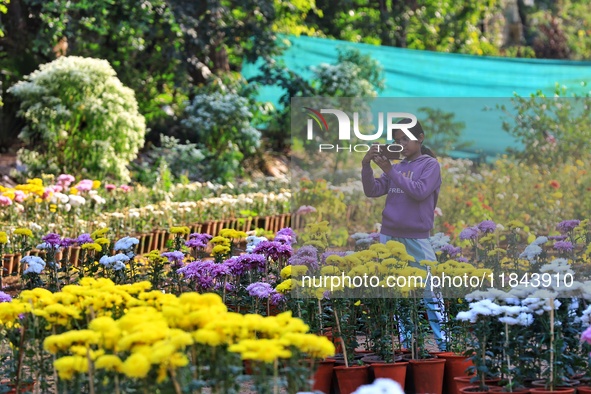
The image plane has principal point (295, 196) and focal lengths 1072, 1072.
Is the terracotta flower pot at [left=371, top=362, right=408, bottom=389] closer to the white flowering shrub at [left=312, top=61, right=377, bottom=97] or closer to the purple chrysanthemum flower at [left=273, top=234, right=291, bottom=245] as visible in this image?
the purple chrysanthemum flower at [left=273, top=234, right=291, bottom=245]

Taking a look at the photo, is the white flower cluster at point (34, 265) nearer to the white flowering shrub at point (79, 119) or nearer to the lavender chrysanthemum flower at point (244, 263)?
the lavender chrysanthemum flower at point (244, 263)

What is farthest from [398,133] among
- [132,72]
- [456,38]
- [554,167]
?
[456,38]

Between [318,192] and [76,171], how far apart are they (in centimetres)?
684

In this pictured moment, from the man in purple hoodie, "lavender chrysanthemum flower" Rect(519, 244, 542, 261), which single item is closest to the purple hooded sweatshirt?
the man in purple hoodie

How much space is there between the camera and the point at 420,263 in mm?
→ 5062

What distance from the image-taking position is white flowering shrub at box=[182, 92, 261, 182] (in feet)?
44.1

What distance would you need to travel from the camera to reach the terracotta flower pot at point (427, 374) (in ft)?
15.8

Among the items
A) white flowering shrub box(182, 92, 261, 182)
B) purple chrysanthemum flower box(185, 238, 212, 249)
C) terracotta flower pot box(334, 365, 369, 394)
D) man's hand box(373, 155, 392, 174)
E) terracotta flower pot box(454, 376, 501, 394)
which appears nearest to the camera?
terracotta flower pot box(454, 376, 501, 394)

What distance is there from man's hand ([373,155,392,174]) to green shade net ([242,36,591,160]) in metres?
8.12

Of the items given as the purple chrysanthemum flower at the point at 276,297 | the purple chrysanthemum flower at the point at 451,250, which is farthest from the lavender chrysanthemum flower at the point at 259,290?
the purple chrysanthemum flower at the point at 451,250

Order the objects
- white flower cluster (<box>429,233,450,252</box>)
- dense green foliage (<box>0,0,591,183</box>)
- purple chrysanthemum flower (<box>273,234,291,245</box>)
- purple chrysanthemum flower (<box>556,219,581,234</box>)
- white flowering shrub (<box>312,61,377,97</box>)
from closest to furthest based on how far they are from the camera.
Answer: white flower cluster (<box>429,233,450,252</box>)
purple chrysanthemum flower (<box>556,219,581,234</box>)
purple chrysanthemum flower (<box>273,234,291,245</box>)
dense green foliage (<box>0,0,591,183</box>)
white flowering shrub (<box>312,61,377,97</box>)

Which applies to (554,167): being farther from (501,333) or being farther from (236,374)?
(236,374)

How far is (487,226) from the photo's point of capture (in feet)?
18.4

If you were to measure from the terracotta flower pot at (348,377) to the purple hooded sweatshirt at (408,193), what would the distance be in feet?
2.83
